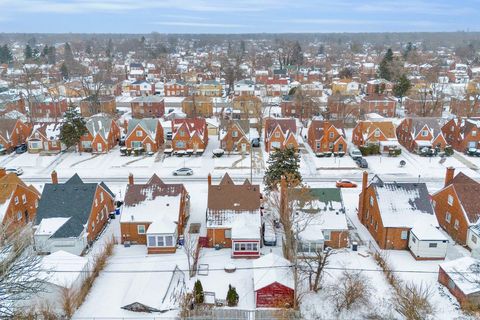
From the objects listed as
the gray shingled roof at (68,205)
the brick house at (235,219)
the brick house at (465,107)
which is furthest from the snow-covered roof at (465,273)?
the brick house at (465,107)

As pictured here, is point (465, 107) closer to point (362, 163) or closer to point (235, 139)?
point (362, 163)

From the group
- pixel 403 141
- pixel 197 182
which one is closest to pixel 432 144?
pixel 403 141

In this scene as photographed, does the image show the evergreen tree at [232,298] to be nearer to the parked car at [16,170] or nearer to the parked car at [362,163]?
the parked car at [362,163]

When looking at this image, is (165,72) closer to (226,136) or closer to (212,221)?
(226,136)

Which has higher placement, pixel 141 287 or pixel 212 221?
pixel 212 221

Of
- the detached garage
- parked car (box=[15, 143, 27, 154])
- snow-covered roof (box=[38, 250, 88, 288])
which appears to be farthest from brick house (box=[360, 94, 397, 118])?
snow-covered roof (box=[38, 250, 88, 288])

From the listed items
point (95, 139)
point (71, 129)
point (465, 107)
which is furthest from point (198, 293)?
point (465, 107)
